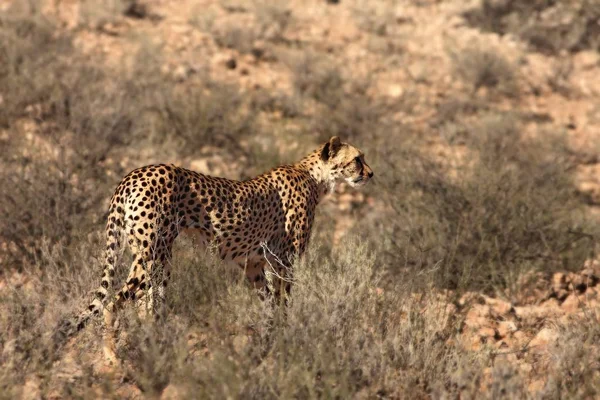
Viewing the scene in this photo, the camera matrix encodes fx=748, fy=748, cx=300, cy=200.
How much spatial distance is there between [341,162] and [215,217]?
1319 millimetres

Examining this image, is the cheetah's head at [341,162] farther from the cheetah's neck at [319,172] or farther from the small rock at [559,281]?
the small rock at [559,281]

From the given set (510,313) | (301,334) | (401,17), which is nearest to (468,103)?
(401,17)

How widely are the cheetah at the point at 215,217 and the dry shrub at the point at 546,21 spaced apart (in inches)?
348

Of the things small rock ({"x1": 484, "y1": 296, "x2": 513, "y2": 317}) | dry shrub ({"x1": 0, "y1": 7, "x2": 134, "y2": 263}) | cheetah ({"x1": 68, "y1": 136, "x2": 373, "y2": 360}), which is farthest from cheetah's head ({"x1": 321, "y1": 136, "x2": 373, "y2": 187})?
dry shrub ({"x1": 0, "y1": 7, "x2": 134, "y2": 263})

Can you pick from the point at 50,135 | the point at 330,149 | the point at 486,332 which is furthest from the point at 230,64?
the point at 486,332

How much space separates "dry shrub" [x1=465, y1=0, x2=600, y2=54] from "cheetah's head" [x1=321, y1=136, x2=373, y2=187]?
8620mm

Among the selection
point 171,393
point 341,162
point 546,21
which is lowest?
point 171,393

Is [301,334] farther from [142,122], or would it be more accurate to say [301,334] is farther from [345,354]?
[142,122]

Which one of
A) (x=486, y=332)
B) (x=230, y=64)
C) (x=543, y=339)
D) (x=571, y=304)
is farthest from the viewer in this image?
(x=230, y=64)

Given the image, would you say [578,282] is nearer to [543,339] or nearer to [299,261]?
[543,339]

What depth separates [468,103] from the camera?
10531 mm

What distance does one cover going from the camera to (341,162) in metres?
5.38

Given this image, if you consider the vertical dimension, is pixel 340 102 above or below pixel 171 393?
above

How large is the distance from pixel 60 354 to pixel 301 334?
1.23 meters
